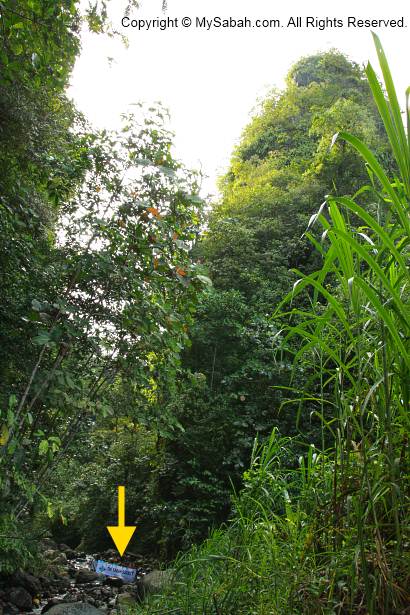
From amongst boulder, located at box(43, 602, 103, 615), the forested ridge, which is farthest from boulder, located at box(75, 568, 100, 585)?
boulder, located at box(43, 602, 103, 615)

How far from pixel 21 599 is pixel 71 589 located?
3.76 feet

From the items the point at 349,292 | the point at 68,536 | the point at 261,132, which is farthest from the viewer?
the point at 261,132

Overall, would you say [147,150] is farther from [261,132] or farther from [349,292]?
[261,132]

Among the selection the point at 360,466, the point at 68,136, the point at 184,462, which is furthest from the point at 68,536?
the point at 360,466

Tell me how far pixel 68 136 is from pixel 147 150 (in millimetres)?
1639

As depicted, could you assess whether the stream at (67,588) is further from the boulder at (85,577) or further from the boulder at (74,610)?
the boulder at (74,610)

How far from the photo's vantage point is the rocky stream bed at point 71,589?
4477 millimetres

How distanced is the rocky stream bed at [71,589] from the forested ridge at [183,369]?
0.17 feet

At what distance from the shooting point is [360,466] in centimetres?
108

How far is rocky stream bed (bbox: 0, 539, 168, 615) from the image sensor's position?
448 centimetres

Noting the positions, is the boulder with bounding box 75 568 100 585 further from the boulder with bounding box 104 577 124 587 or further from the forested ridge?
the forested ridge

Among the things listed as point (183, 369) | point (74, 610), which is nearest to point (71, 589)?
point (74, 610)

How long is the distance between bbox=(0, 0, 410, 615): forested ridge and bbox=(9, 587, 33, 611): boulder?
0.03 meters

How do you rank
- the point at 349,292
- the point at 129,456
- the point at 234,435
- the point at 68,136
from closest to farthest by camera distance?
the point at 349,292 < the point at 68,136 < the point at 234,435 < the point at 129,456
